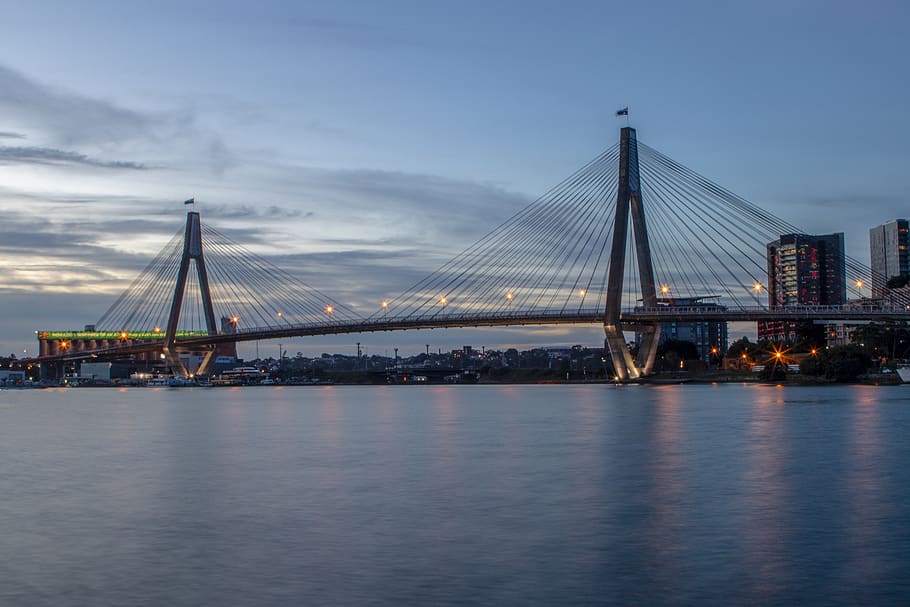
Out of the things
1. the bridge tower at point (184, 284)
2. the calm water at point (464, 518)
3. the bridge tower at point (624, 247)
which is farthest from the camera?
the bridge tower at point (184, 284)

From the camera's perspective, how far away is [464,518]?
1703cm

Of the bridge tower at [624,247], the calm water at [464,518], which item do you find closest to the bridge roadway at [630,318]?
the bridge tower at [624,247]

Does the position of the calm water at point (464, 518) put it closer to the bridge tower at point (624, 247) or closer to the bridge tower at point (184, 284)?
the bridge tower at point (624, 247)

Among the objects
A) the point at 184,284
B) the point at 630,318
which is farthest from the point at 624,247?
the point at 184,284

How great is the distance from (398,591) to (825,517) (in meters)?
8.61

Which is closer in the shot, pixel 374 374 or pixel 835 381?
pixel 835 381

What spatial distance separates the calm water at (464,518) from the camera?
1209cm

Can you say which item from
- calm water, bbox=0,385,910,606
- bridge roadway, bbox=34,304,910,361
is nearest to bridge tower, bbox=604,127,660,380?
bridge roadway, bbox=34,304,910,361

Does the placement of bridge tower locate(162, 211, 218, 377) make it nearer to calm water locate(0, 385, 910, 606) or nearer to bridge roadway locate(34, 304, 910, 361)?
bridge roadway locate(34, 304, 910, 361)

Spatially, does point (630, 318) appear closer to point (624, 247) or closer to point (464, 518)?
point (624, 247)

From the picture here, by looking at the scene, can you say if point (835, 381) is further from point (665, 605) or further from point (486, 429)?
point (665, 605)

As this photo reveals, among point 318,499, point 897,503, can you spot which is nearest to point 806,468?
point 897,503

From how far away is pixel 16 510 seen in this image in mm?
18391

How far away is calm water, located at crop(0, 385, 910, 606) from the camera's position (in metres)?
12.1
